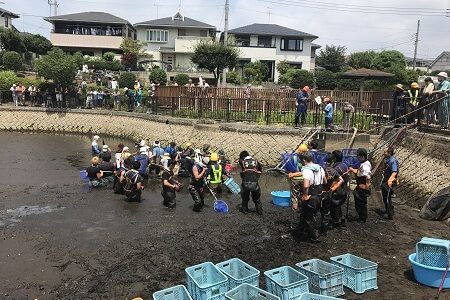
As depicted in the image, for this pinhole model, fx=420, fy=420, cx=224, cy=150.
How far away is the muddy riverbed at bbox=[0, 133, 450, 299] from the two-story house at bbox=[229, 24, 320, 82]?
1322 inches

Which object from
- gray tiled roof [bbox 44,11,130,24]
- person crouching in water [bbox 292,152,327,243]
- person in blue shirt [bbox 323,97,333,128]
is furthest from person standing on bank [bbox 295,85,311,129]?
gray tiled roof [bbox 44,11,130,24]

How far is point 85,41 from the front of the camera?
4719cm

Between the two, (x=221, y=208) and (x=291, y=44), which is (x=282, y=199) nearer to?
(x=221, y=208)

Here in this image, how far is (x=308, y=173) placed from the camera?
802cm

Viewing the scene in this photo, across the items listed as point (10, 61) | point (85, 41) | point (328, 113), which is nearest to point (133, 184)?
point (328, 113)

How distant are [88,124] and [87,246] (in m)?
19.0

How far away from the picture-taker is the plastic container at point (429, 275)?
251 inches

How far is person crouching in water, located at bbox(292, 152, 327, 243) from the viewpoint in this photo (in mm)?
8047

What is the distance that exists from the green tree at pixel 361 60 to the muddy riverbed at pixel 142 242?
37.5 metres

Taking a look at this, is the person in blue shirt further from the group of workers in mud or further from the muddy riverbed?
the muddy riverbed

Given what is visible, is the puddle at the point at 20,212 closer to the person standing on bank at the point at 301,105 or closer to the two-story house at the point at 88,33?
the person standing on bank at the point at 301,105

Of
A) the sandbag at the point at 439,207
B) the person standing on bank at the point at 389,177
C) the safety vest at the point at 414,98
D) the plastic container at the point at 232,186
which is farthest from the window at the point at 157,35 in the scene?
the sandbag at the point at 439,207

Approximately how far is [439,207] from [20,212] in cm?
1031

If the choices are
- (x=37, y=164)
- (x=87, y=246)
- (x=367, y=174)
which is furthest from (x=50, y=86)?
(x=367, y=174)
